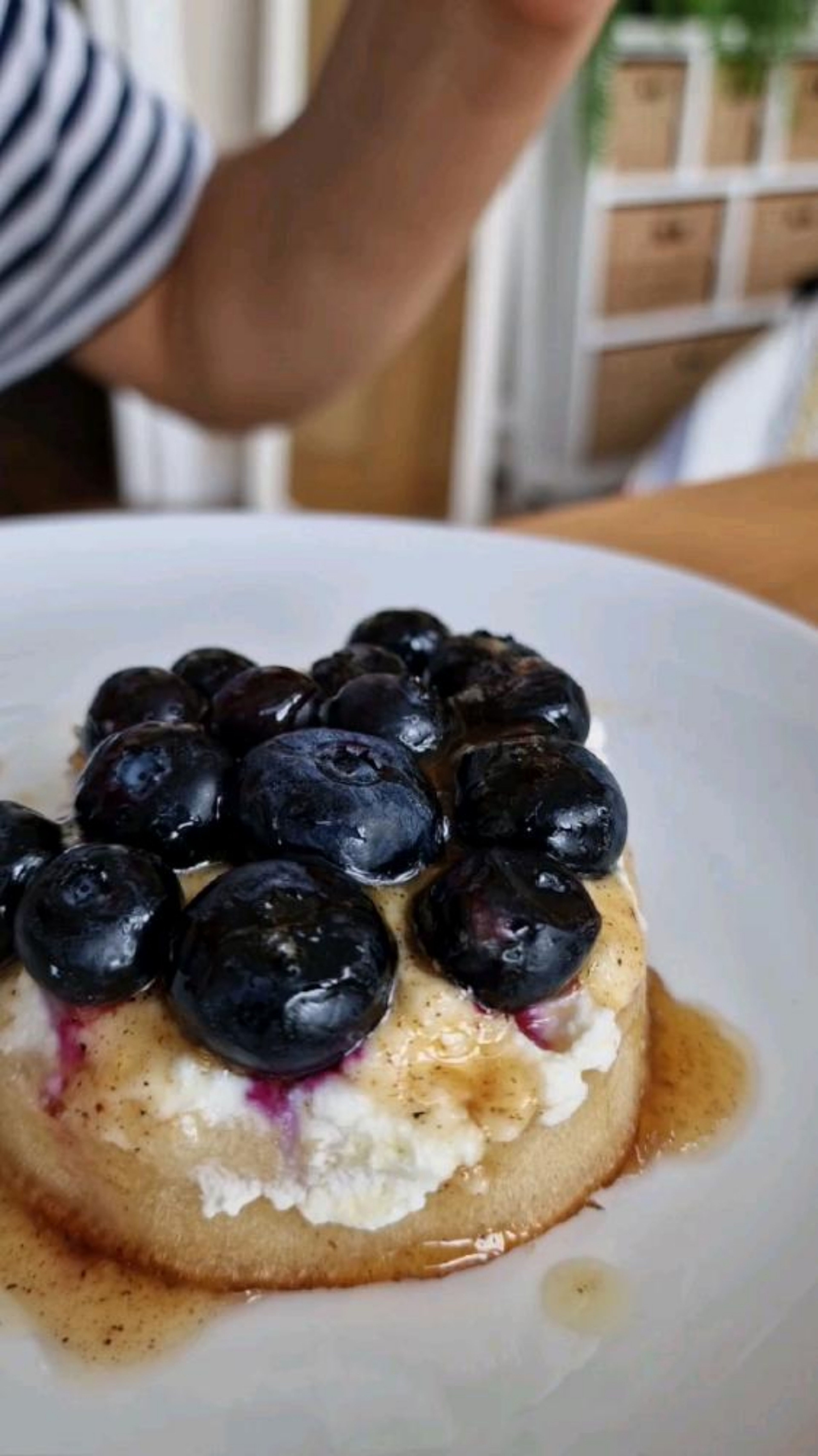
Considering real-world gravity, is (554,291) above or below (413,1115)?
below

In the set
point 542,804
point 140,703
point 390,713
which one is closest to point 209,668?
point 140,703

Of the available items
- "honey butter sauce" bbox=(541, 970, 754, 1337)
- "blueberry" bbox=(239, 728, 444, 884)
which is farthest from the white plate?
"blueberry" bbox=(239, 728, 444, 884)

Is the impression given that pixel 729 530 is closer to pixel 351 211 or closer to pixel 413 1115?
pixel 351 211

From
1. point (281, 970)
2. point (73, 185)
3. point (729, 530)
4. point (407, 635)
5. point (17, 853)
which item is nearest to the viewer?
point (281, 970)

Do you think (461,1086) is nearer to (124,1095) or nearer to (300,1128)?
(300,1128)

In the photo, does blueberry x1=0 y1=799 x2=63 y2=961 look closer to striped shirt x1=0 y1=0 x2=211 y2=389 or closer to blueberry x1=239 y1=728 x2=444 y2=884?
blueberry x1=239 y1=728 x2=444 y2=884
